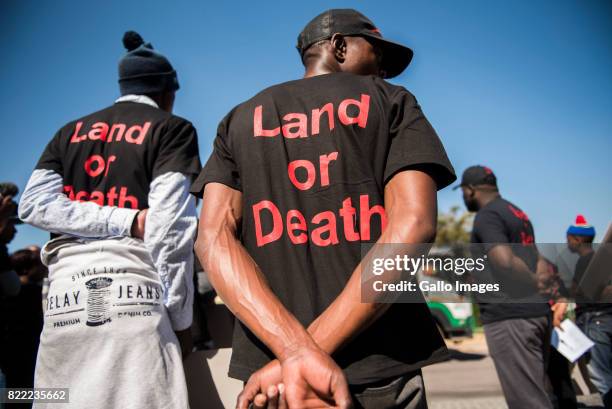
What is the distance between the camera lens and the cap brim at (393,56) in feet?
6.88

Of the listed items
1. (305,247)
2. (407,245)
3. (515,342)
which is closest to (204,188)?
(305,247)

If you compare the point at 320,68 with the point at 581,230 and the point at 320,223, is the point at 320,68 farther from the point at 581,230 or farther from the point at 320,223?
the point at 581,230

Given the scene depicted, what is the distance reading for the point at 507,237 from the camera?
4.52 meters

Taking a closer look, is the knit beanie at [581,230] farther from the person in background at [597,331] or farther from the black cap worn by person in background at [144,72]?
the black cap worn by person in background at [144,72]

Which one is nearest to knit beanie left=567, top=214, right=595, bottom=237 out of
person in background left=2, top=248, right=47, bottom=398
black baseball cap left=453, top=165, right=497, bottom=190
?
black baseball cap left=453, top=165, right=497, bottom=190

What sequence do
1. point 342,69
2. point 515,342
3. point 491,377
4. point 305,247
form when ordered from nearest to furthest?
1. point 305,247
2. point 342,69
3. point 515,342
4. point 491,377

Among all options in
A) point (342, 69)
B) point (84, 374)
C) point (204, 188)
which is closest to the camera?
point (204, 188)

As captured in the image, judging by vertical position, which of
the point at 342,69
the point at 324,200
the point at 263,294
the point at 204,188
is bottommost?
the point at 263,294

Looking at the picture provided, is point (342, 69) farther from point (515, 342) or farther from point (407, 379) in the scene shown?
point (515, 342)

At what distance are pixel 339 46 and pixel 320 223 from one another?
78 cm

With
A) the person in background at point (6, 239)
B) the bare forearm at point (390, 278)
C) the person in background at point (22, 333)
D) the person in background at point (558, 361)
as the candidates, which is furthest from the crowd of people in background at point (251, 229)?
the person in background at point (558, 361)

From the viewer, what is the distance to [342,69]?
6.76 ft

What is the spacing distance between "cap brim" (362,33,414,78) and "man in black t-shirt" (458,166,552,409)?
259 cm

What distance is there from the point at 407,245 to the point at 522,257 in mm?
3384
